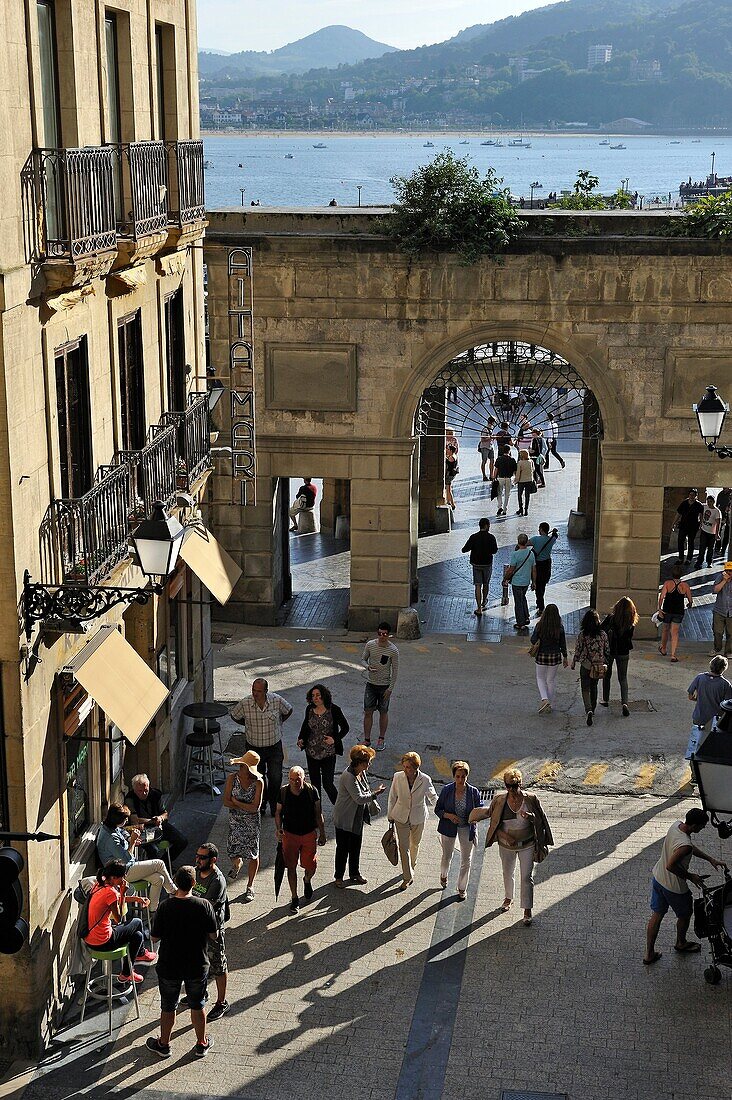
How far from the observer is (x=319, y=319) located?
22453 mm

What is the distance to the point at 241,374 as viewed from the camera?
22906 millimetres

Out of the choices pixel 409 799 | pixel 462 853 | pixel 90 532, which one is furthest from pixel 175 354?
pixel 462 853

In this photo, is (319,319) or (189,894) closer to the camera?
(189,894)

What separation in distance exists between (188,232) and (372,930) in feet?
25.0

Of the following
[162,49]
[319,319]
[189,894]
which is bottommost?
[189,894]

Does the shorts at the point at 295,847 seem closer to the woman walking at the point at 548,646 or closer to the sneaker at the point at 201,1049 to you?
the sneaker at the point at 201,1049

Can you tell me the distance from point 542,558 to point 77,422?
1208cm

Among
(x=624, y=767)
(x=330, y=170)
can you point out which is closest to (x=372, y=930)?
(x=624, y=767)

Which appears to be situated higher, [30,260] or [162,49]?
[162,49]

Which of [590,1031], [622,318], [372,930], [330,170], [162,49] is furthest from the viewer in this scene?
[330,170]

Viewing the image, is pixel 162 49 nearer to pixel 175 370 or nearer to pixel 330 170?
pixel 175 370

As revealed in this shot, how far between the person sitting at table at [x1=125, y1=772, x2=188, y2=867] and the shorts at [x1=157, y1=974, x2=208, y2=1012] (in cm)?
211

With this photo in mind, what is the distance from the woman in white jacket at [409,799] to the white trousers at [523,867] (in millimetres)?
912

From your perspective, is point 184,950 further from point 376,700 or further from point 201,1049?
point 376,700
